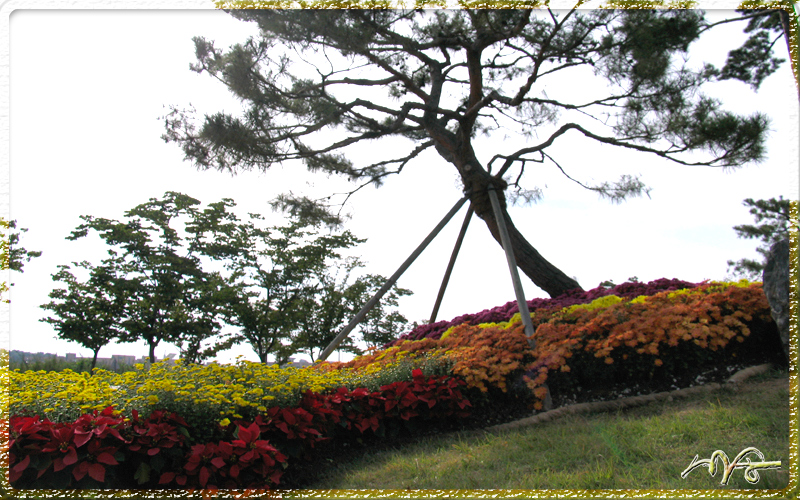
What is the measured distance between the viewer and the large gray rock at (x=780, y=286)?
3.42m

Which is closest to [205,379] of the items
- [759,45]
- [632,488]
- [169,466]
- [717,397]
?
[169,466]

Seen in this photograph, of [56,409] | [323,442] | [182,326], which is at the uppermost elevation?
[182,326]

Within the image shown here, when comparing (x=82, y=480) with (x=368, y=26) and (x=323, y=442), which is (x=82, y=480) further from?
(x=368, y=26)

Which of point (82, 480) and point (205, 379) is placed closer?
point (82, 480)

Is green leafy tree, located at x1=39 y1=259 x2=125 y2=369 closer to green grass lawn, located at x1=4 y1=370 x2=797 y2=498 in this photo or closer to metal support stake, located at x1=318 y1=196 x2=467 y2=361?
metal support stake, located at x1=318 y1=196 x2=467 y2=361

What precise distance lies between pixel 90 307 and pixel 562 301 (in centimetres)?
973

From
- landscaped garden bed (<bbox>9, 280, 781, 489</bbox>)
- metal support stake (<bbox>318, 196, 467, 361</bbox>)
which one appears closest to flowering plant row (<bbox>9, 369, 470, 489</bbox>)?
landscaped garden bed (<bbox>9, 280, 781, 489</bbox>)

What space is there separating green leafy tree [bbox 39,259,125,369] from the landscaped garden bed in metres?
7.87

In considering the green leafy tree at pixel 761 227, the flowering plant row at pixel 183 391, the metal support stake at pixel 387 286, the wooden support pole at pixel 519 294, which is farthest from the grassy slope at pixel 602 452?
the green leafy tree at pixel 761 227

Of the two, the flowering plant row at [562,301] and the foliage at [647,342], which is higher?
the flowering plant row at [562,301]

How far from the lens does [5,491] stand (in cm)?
200

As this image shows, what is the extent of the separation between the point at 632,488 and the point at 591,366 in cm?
153

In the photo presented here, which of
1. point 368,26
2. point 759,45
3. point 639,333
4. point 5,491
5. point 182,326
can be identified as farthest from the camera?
point 182,326

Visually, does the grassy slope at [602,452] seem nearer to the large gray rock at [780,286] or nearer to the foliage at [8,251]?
the large gray rock at [780,286]
